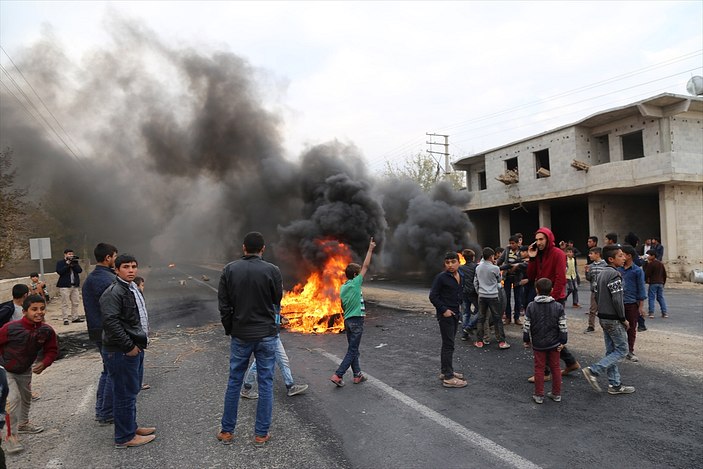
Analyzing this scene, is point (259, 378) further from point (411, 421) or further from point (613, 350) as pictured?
point (613, 350)

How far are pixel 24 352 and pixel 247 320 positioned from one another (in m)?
2.11

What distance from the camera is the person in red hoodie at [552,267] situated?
507 cm

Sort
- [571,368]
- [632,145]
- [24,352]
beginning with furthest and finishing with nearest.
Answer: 1. [632,145]
2. [571,368]
3. [24,352]

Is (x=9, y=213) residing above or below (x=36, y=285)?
above

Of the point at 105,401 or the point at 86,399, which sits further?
the point at 86,399

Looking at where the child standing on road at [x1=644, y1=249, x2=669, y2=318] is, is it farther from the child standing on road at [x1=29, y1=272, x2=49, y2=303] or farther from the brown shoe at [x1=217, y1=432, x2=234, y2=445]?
the child standing on road at [x1=29, y1=272, x2=49, y2=303]

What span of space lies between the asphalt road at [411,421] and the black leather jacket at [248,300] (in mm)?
950

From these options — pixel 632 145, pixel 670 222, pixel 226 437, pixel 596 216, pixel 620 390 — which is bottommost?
pixel 620 390

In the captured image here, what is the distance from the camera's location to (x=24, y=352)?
3879 millimetres

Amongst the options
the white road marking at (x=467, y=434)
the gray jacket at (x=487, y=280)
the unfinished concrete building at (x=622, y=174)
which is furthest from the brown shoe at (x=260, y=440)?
the unfinished concrete building at (x=622, y=174)

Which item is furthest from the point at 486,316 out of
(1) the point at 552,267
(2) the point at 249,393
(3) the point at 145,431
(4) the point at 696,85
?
(4) the point at 696,85

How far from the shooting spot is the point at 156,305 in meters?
13.8

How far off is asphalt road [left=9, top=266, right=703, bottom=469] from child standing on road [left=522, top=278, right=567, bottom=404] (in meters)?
0.20

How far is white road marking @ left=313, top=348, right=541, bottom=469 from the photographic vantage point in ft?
10.4
